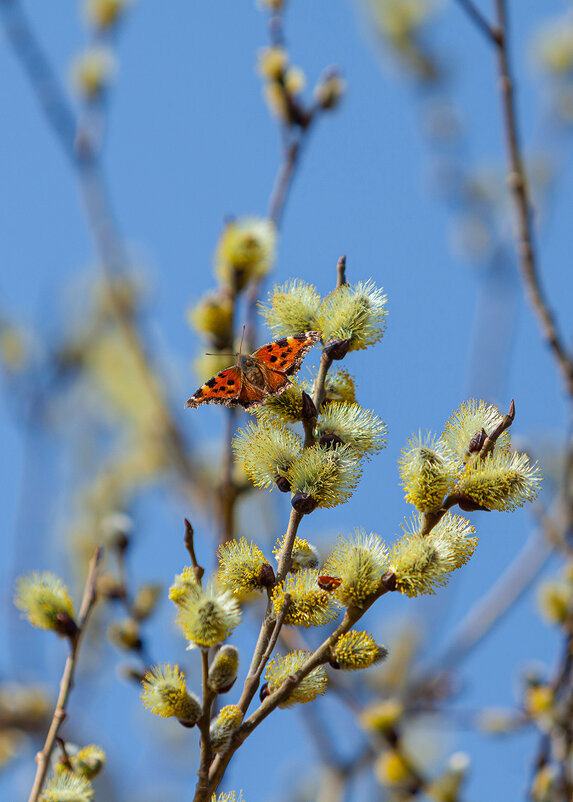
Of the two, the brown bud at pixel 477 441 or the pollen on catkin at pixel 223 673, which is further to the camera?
the brown bud at pixel 477 441

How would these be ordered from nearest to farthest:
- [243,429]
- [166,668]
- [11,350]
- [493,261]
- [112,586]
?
[166,668] → [243,429] → [112,586] → [493,261] → [11,350]

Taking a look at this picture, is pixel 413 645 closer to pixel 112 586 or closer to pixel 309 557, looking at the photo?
pixel 112 586

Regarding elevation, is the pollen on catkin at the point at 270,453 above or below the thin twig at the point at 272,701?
above

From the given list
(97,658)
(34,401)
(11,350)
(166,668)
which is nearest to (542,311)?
(166,668)

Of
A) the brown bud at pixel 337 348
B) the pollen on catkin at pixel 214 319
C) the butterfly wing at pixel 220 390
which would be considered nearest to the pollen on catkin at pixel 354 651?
the brown bud at pixel 337 348

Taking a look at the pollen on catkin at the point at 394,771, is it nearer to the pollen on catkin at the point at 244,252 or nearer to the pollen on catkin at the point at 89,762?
the pollen on catkin at the point at 89,762

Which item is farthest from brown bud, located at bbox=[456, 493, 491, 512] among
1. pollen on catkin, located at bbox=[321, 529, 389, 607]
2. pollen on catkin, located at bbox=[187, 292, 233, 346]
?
pollen on catkin, located at bbox=[187, 292, 233, 346]
